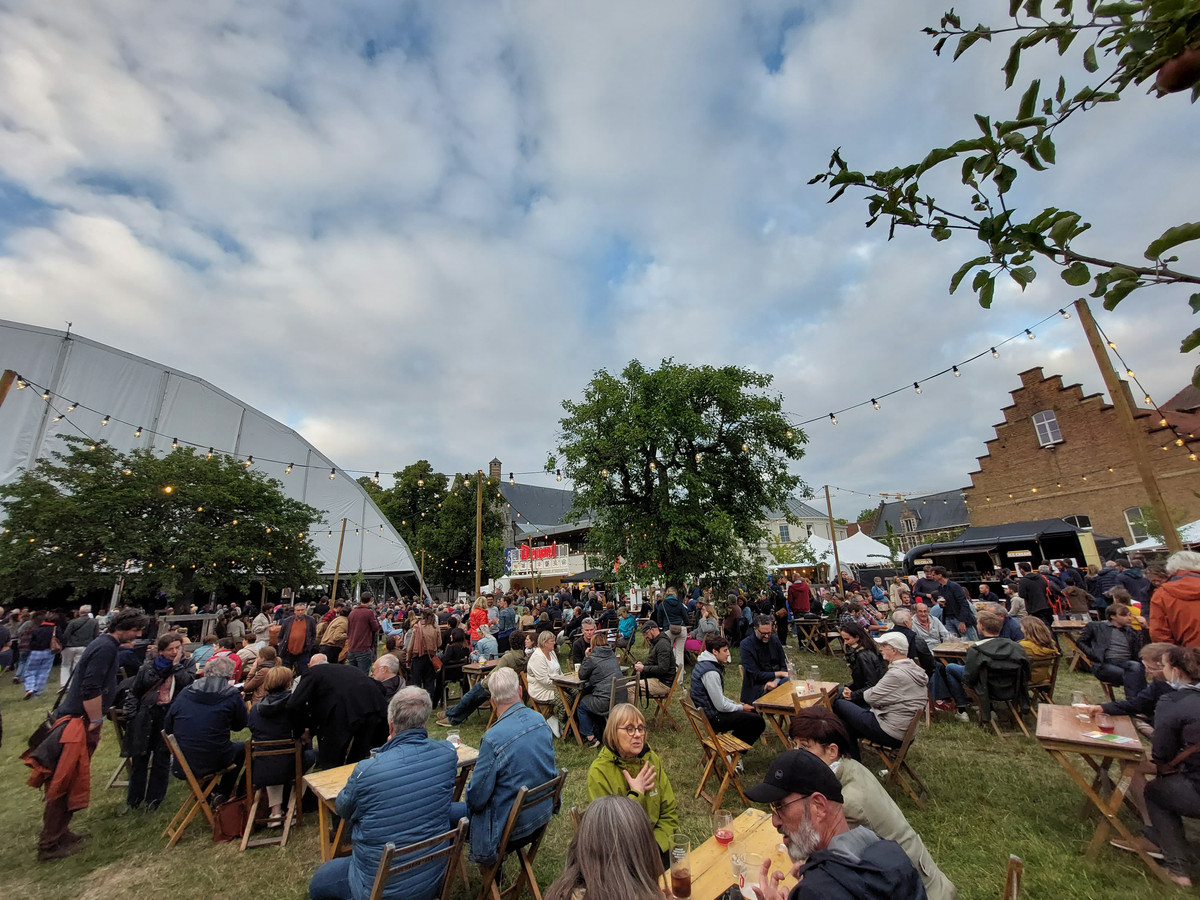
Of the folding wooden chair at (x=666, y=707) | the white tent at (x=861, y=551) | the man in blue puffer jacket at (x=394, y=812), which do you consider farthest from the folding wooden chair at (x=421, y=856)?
the white tent at (x=861, y=551)

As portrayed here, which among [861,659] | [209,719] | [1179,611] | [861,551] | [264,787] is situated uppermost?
[861,551]

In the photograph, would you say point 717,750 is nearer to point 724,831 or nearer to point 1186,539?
point 724,831

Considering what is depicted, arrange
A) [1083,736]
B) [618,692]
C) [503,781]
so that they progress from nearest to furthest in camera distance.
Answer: [503,781] → [1083,736] → [618,692]

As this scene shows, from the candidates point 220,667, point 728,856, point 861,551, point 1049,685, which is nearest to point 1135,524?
point 861,551

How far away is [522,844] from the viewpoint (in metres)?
3.33

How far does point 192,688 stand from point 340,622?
14.5 ft

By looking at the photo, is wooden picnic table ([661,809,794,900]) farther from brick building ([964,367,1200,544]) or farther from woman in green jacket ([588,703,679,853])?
brick building ([964,367,1200,544])

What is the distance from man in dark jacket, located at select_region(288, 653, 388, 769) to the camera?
4516 millimetres

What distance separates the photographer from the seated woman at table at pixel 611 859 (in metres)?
1.74

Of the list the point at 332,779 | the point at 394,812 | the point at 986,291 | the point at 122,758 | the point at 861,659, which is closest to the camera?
the point at 986,291

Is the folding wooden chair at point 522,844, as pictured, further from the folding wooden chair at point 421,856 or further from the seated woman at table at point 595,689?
the seated woman at table at point 595,689

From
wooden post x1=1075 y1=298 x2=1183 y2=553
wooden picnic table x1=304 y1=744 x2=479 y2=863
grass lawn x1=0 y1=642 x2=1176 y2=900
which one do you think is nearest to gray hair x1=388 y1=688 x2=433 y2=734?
wooden picnic table x1=304 y1=744 x2=479 y2=863

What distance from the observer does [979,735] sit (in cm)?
605

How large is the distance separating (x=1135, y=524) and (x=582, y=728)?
88.1 feet
